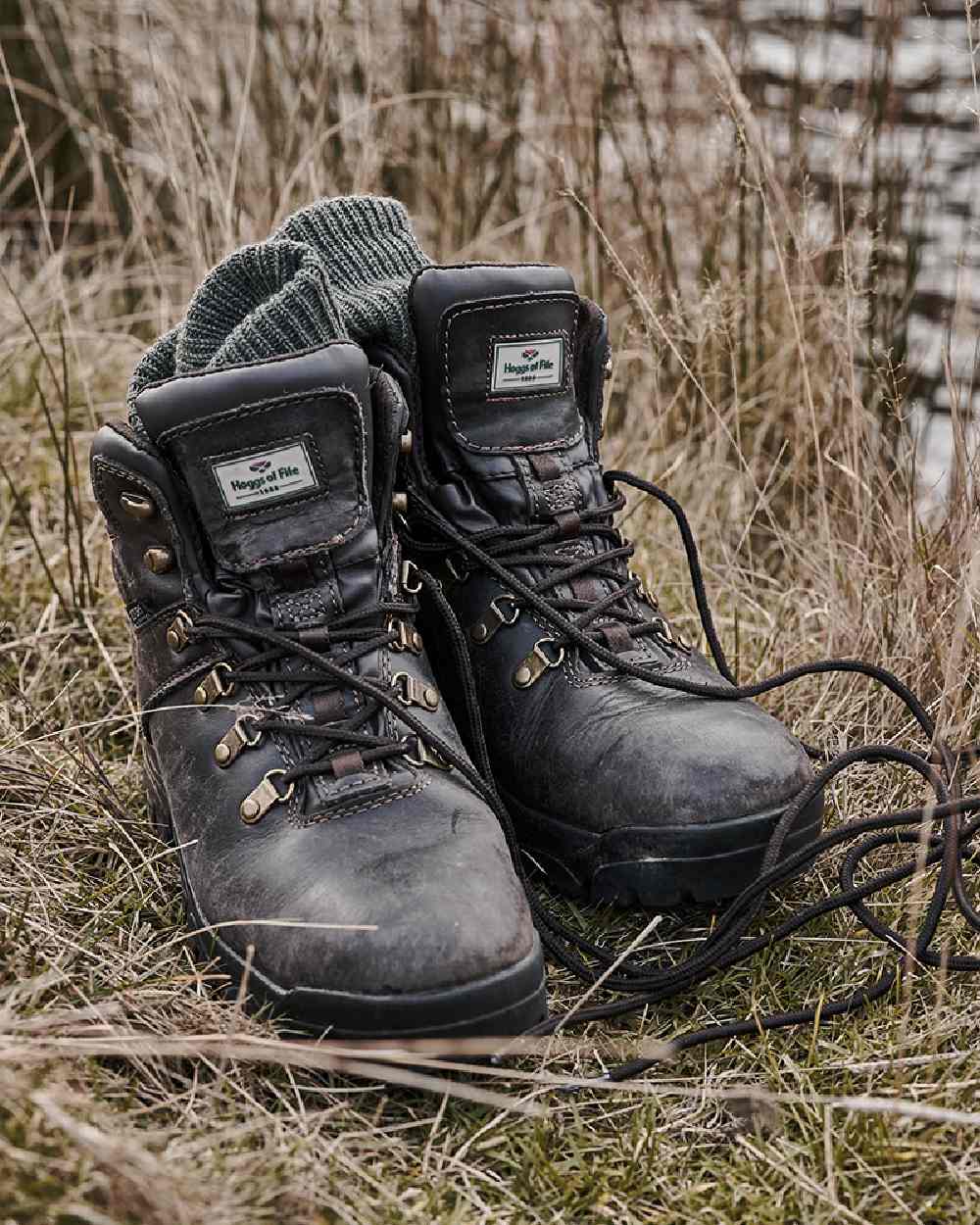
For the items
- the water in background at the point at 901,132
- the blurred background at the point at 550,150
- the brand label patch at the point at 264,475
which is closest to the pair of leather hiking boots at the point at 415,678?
the brand label patch at the point at 264,475

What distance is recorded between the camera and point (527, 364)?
1562 millimetres

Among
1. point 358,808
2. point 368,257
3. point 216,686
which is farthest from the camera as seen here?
point 368,257

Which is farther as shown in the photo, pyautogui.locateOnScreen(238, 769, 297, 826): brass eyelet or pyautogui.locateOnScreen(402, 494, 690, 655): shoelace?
pyautogui.locateOnScreen(402, 494, 690, 655): shoelace

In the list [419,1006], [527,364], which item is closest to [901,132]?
[527,364]

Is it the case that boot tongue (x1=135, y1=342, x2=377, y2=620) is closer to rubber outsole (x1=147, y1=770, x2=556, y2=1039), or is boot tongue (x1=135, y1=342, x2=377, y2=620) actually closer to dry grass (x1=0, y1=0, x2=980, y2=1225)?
dry grass (x1=0, y1=0, x2=980, y2=1225)

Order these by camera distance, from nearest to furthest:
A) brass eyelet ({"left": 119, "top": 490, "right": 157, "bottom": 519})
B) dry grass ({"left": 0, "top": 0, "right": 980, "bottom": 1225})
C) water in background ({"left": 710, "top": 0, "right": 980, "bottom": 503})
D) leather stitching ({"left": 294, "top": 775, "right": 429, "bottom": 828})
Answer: dry grass ({"left": 0, "top": 0, "right": 980, "bottom": 1225}) < leather stitching ({"left": 294, "top": 775, "right": 429, "bottom": 828}) < brass eyelet ({"left": 119, "top": 490, "right": 157, "bottom": 519}) < water in background ({"left": 710, "top": 0, "right": 980, "bottom": 503})

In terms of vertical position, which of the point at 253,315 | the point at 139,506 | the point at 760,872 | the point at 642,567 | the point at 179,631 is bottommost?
the point at 642,567

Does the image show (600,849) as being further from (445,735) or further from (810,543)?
(810,543)

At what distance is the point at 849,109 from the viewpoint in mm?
2658

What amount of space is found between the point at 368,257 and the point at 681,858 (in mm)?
764

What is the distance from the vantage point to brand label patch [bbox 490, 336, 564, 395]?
60.8 inches

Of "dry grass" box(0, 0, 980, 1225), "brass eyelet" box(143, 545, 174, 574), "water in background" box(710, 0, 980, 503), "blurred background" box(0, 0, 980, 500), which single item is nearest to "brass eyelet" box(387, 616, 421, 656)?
"brass eyelet" box(143, 545, 174, 574)

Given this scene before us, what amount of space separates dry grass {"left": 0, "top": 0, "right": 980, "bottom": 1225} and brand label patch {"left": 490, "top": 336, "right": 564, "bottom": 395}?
30 cm

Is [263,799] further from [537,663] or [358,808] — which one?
[537,663]
